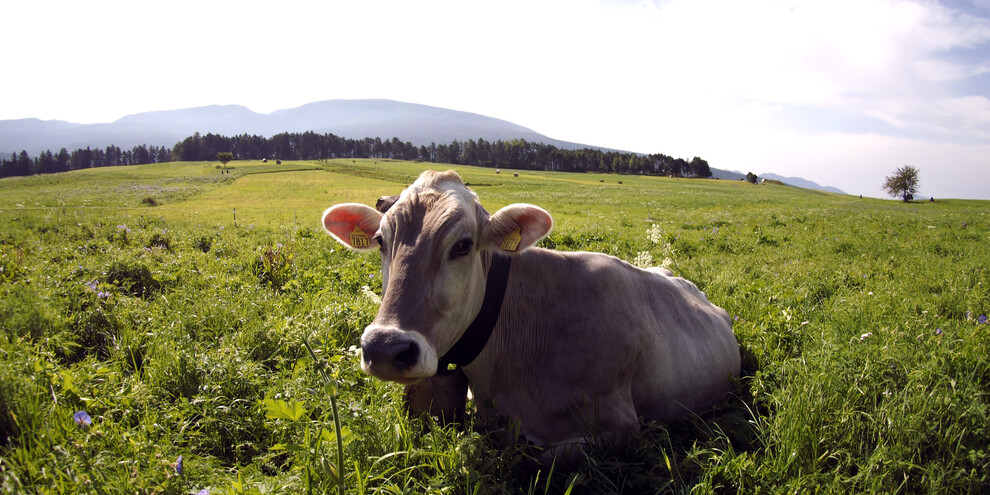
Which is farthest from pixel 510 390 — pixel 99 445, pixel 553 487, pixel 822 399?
pixel 99 445

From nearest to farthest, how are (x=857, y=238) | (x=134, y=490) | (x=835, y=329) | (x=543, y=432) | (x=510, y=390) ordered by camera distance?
1. (x=134, y=490)
2. (x=543, y=432)
3. (x=510, y=390)
4. (x=835, y=329)
5. (x=857, y=238)

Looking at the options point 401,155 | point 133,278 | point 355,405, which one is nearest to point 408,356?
point 355,405

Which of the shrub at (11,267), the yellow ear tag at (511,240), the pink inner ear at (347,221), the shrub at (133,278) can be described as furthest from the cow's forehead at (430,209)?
the shrub at (11,267)

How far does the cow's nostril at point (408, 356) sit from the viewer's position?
8.73 feet

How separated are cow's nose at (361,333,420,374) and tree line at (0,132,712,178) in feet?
420

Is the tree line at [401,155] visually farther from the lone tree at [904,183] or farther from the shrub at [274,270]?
the shrub at [274,270]

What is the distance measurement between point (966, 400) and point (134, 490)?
524cm

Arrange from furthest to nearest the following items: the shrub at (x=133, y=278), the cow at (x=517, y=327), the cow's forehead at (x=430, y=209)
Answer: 1. the shrub at (x=133, y=278)
2. the cow's forehead at (x=430, y=209)
3. the cow at (x=517, y=327)

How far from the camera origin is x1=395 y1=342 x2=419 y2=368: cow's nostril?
8.73 feet

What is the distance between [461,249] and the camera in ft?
10.6

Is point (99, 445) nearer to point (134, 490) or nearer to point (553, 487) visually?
point (134, 490)

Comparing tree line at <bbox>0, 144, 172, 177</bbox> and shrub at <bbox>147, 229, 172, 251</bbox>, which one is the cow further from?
tree line at <bbox>0, 144, 172, 177</bbox>

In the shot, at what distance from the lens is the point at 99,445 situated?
2691 mm

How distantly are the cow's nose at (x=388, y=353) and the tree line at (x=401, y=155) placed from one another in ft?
420
